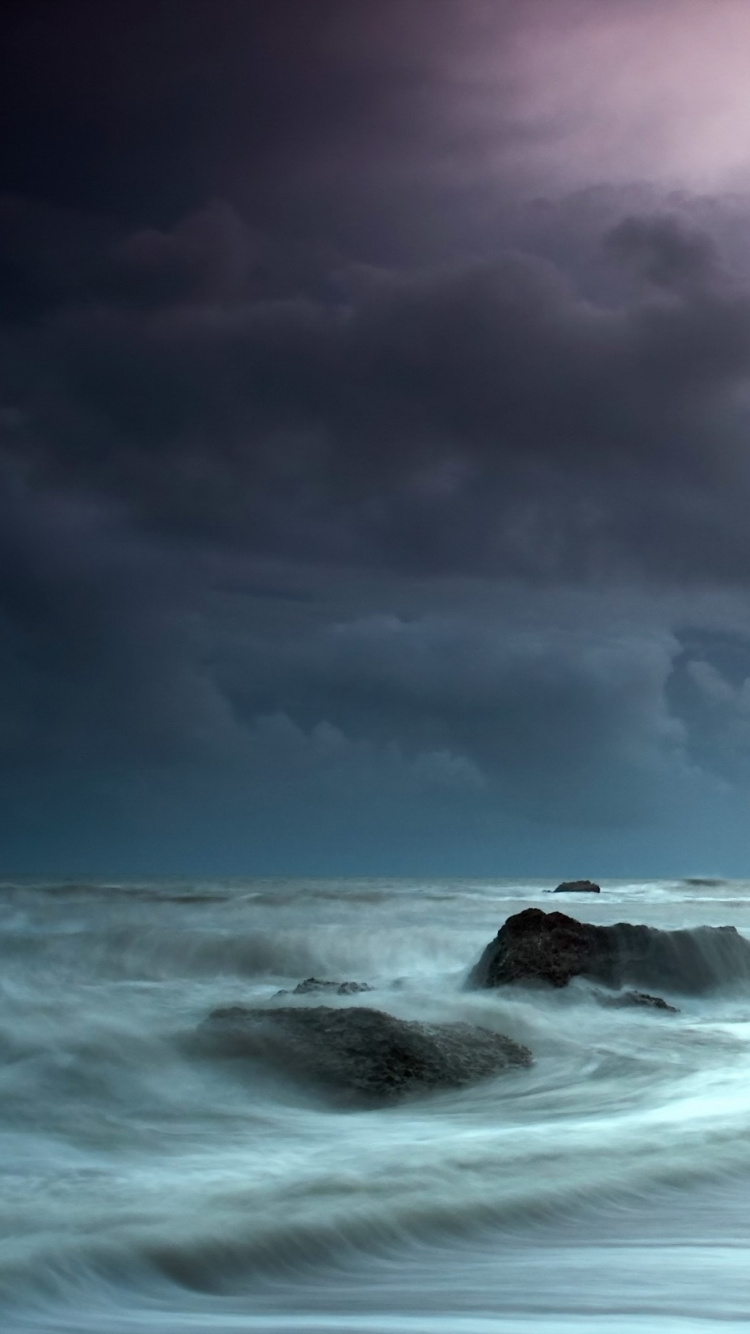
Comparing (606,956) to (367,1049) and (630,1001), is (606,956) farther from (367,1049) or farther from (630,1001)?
(367,1049)

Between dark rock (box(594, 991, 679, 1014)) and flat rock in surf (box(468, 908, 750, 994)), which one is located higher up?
flat rock in surf (box(468, 908, 750, 994))

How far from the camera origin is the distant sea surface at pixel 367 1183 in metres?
3.35

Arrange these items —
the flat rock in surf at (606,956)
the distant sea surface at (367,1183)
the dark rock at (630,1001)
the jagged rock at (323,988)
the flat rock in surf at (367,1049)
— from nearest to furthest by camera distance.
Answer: the distant sea surface at (367,1183) < the flat rock in surf at (367,1049) < the jagged rock at (323,988) < the dark rock at (630,1001) < the flat rock in surf at (606,956)

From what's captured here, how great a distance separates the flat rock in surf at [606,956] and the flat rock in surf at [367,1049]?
3410mm

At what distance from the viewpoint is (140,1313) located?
3.32 meters

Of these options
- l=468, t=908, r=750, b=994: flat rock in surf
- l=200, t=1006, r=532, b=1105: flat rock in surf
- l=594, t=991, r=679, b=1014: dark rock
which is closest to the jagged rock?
l=468, t=908, r=750, b=994: flat rock in surf

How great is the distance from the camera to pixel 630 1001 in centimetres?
1022

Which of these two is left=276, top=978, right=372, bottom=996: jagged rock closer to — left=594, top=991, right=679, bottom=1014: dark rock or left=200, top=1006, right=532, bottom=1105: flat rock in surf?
left=594, top=991, right=679, bottom=1014: dark rock

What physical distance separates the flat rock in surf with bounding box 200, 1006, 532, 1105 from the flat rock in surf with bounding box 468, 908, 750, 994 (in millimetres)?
3410

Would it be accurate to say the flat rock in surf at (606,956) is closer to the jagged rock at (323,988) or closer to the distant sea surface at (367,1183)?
the distant sea surface at (367,1183)

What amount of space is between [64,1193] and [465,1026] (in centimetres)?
343

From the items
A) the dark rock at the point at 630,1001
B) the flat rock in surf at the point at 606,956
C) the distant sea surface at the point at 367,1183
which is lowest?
the distant sea surface at the point at 367,1183

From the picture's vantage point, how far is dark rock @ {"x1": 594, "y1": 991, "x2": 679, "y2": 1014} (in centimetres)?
1004

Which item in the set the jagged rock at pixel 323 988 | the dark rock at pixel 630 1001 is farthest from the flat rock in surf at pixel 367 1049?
the dark rock at pixel 630 1001
